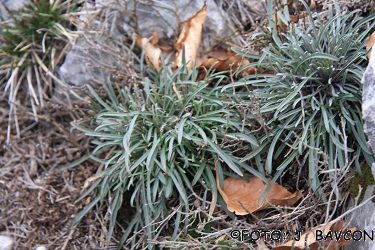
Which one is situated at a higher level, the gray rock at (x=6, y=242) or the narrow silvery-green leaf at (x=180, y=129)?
the narrow silvery-green leaf at (x=180, y=129)

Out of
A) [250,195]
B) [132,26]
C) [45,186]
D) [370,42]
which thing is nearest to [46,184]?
[45,186]

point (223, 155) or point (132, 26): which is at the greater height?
point (132, 26)

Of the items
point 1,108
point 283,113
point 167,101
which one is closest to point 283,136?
point 283,113

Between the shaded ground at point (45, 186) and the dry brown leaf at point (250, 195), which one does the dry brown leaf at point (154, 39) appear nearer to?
the shaded ground at point (45, 186)

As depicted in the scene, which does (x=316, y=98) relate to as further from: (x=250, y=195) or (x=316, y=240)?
(x=316, y=240)

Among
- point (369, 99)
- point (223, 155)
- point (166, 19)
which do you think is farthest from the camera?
point (166, 19)

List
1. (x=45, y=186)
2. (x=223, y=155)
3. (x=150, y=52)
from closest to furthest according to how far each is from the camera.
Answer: (x=223, y=155) < (x=45, y=186) < (x=150, y=52)

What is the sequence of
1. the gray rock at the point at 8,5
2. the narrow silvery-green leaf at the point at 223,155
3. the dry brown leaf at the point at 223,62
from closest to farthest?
the narrow silvery-green leaf at the point at 223,155
the dry brown leaf at the point at 223,62
the gray rock at the point at 8,5

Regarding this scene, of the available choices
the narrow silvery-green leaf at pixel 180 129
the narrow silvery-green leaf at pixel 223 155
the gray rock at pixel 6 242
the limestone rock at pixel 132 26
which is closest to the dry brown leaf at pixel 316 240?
the narrow silvery-green leaf at pixel 223 155
